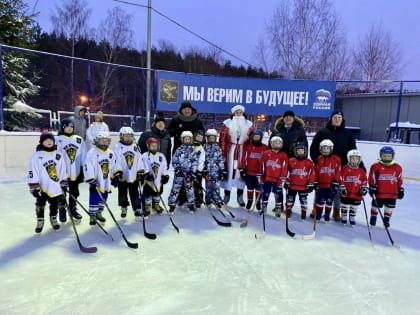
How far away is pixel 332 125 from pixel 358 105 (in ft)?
33.9

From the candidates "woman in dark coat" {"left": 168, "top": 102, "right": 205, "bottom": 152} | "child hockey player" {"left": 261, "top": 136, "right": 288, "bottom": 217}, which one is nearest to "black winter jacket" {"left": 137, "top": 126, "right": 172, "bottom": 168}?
"woman in dark coat" {"left": 168, "top": 102, "right": 205, "bottom": 152}

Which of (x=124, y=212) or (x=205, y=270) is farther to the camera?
(x=124, y=212)

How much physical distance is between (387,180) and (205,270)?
2.28 m

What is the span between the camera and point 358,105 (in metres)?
12.9

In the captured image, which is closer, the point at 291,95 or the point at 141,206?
the point at 141,206

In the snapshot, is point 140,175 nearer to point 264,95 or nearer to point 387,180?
point 387,180

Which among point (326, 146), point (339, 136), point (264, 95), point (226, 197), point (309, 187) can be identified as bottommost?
point (226, 197)

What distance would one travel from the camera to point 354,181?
139 inches

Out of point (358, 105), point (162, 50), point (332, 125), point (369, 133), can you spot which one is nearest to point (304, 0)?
point (358, 105)

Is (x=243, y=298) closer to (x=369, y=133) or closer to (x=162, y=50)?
(x=369, y=133)

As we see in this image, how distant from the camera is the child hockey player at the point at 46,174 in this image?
284cm

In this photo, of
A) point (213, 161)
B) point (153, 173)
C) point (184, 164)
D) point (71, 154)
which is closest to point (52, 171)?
point (71, 154)

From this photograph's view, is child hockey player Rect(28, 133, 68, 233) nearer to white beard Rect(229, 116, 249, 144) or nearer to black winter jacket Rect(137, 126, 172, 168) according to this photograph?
black winter jacket Rect(137, 126, 172, 168)

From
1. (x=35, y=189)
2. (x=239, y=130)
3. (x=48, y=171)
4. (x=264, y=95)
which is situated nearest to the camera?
(x=35, y=189)
